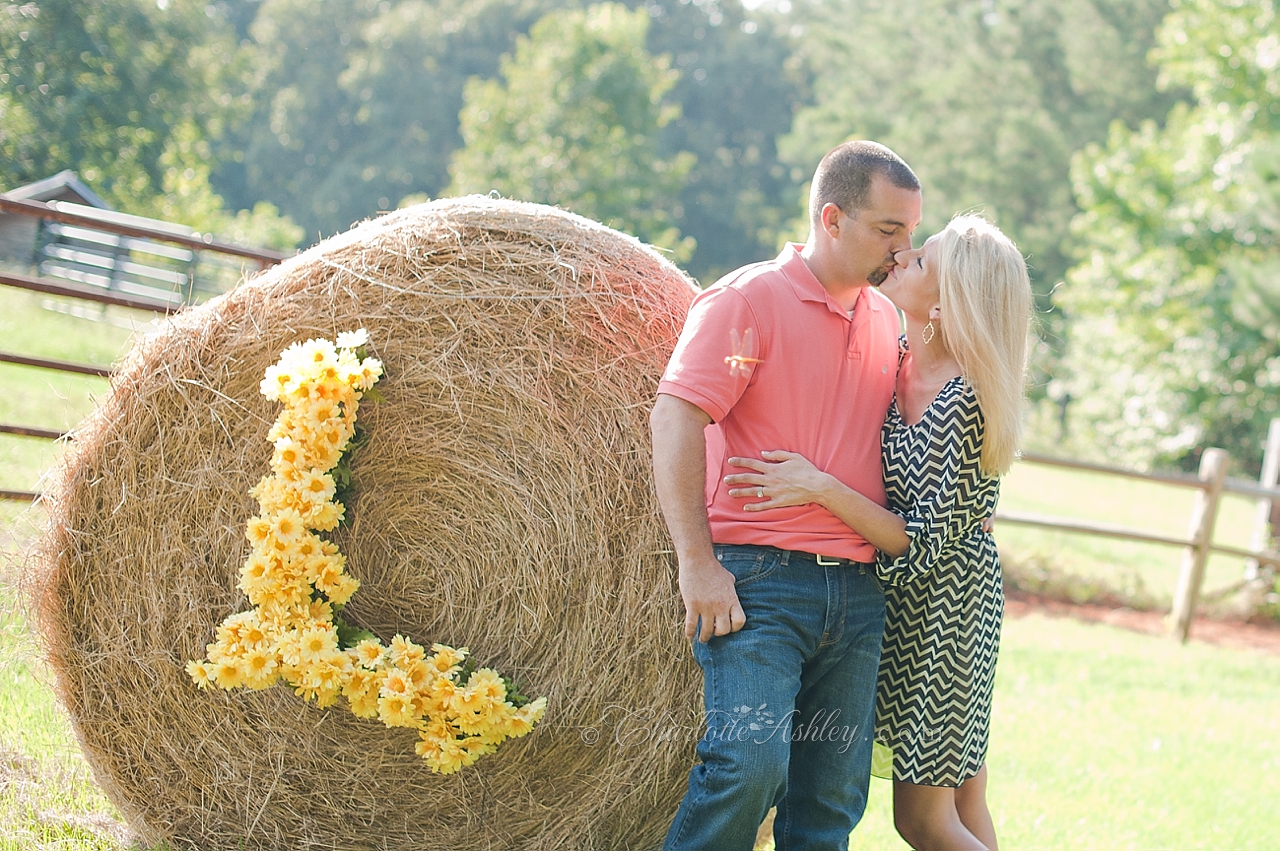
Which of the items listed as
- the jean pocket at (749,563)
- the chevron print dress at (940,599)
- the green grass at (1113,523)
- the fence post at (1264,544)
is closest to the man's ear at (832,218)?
the chevron print dress at (940,599)

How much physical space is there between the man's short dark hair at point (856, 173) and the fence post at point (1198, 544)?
6.87m

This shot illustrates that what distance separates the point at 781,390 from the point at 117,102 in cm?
2205

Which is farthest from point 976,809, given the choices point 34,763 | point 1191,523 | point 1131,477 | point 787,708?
point 1191,523

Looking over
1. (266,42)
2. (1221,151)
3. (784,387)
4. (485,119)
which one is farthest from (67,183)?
(266,42)

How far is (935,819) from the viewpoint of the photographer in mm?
2926

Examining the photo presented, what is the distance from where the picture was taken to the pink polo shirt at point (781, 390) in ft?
8.78

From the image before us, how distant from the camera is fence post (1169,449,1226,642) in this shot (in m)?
8.65

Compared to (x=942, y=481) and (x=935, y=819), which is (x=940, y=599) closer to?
(x=942, y=481)

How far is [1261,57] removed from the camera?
14641 mm

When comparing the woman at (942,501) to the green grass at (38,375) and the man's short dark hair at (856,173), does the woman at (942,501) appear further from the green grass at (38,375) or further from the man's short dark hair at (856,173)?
the green grass at (38,375)

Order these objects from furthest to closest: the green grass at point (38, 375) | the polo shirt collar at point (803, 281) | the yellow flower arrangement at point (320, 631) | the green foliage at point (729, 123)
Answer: the green foliage at point (729, 123), the green grass at point (38, 375), the yellow flower arrangement at point (320, 631), the polo shirt collar at point (803, 281)

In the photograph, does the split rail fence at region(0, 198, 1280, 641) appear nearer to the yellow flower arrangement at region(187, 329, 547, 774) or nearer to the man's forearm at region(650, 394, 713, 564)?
the yellow flower arrangement at region(187, 329, 547, 774)

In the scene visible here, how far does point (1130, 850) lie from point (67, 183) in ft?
50.6

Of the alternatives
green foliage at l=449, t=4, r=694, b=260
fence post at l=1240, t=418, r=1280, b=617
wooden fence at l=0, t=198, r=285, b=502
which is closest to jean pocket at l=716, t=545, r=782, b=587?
wooden fence at l=0, t=198, r=285, b=502
